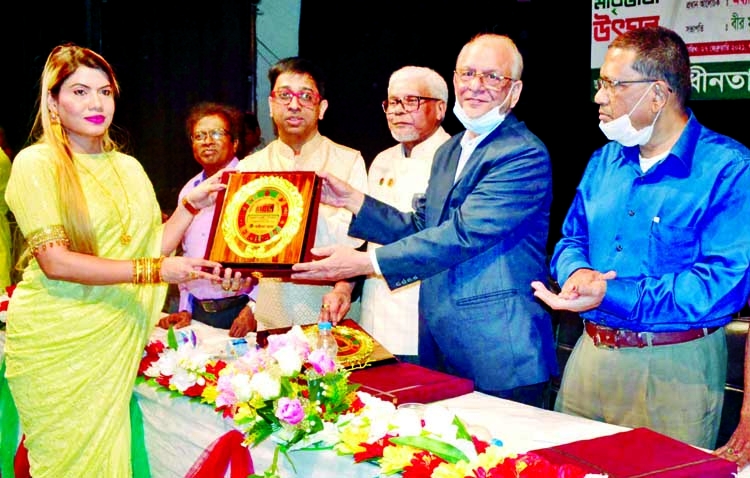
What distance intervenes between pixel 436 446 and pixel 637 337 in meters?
0.85

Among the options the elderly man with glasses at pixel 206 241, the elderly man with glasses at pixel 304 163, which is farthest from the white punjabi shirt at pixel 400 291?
the elderly man with glasses at pixel 206 241

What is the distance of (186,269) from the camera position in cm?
271

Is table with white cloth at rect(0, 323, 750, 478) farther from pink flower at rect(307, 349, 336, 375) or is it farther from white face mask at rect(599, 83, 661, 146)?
white face mask at rect(599, 83, 661, 146)

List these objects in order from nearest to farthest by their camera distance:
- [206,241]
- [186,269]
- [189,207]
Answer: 1. [186,269]
2. [189,207]
3. [206,241]

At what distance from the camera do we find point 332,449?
2.12 meters

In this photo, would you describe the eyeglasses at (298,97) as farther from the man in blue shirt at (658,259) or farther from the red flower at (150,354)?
the man in blue shirt at (658,259)

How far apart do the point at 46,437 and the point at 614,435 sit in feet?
5.76

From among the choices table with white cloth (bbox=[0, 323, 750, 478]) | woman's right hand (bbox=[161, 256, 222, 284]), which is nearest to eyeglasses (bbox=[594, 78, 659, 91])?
table with white cloth (bbox=[0, 323, 750, 478])

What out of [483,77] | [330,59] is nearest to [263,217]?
[483,77]

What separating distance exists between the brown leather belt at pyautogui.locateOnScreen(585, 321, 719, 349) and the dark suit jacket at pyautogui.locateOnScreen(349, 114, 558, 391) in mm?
243

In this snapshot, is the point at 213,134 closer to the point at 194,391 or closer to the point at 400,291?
the point at 400,291

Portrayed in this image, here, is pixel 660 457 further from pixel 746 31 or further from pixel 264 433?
pixel 746 31

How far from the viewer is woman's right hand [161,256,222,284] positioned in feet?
8.89

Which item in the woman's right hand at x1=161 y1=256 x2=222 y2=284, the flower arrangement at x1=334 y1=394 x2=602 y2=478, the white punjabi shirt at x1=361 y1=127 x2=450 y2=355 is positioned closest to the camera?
the flower arrangement at x1=334 y1=394 x2=602 y2=478
